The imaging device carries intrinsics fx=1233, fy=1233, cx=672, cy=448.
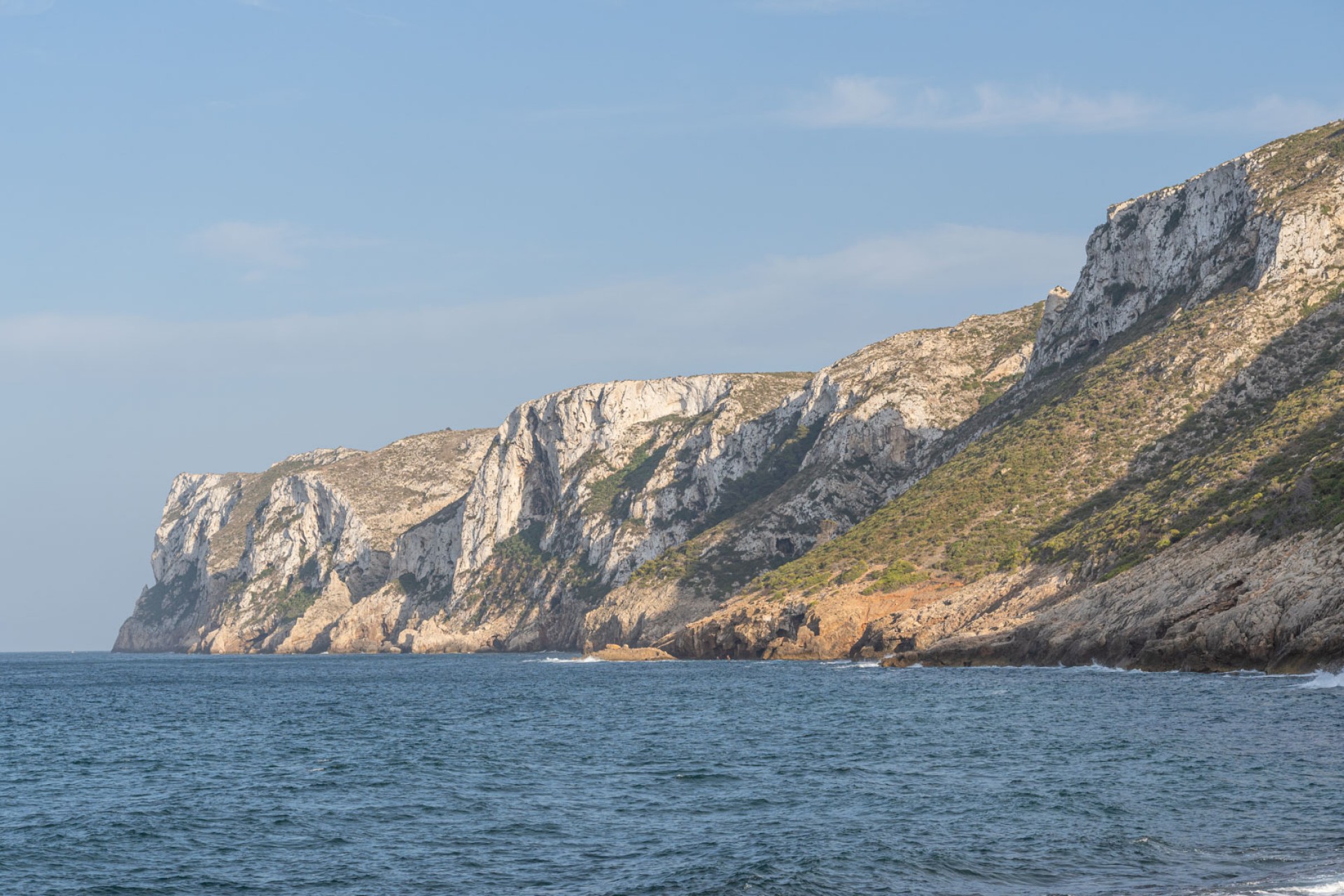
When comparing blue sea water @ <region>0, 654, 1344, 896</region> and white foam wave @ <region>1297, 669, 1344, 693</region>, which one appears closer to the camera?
blue sea water @ <region>0, 654, 1344, 896</region>

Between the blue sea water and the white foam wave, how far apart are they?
38 centimetres

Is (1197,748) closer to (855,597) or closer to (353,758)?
(353,758)

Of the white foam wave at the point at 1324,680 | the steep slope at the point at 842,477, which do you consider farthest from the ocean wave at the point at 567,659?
the white foam wave at the point at 1324,680

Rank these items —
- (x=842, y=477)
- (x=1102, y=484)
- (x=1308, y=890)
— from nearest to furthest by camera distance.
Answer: (x=1308, y=890) → (x=1102, y=484) → (x=842, y=477)

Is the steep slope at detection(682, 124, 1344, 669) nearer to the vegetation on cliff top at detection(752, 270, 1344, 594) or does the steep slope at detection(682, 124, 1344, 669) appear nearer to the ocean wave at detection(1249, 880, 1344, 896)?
the vegetation on cliff top at detection(752, 270, 1344, 594)

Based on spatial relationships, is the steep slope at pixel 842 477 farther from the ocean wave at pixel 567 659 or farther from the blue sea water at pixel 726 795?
the blue sea water at pixel 726 795

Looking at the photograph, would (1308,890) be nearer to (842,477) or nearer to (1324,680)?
(1324,680)

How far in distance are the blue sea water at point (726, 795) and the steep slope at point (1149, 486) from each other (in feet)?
22.4

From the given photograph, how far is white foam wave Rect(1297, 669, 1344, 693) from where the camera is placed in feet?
191

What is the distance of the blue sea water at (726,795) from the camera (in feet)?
97.0

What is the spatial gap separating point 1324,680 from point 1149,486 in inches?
1674

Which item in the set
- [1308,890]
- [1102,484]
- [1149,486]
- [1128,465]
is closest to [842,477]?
[1102,484]

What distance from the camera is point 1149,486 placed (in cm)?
10144

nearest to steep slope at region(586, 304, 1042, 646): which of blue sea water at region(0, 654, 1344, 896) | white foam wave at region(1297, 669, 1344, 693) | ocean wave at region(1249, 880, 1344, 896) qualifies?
blue sea water at region(0, 654, 1344, 896)
